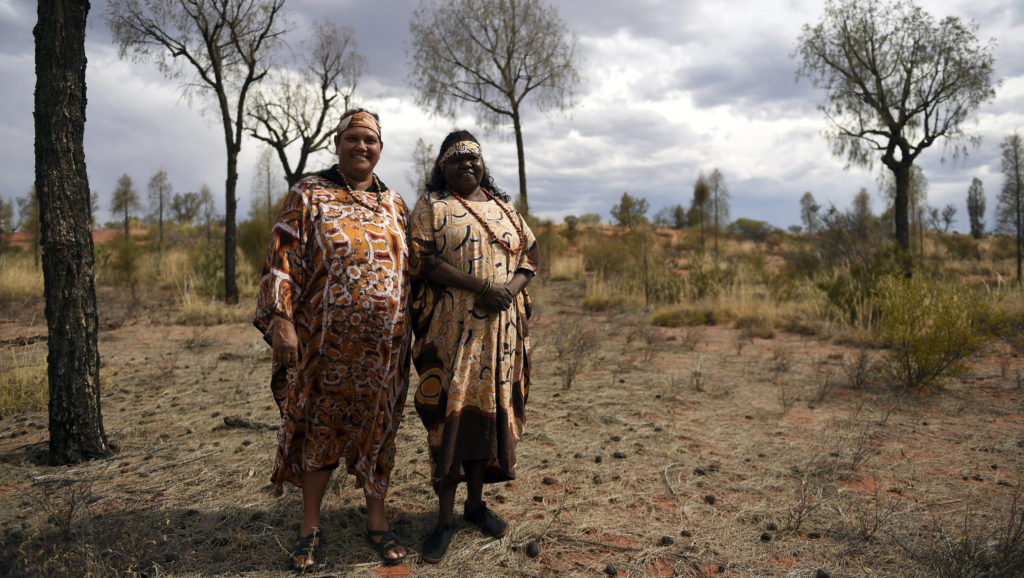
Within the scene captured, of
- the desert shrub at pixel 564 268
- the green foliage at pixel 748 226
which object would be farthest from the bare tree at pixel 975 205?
the desert shrub at pixel 564 268

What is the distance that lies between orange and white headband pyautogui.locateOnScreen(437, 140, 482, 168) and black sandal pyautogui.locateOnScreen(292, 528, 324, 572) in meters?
1.77

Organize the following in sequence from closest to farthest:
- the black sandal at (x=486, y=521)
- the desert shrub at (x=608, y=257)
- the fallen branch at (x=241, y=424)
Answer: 1. the black sandal at (x=486, y=521)
2. the fallen branch at (x=241, y=424)
3. the desert shrub at (x=608, y=257)

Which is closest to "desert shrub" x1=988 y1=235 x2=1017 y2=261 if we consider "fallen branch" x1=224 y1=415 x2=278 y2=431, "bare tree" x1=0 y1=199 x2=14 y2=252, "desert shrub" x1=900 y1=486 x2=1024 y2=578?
"desert shrub" x1=900 y1=486 x2=1024 y2=578

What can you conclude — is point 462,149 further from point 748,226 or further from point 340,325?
point 748,226

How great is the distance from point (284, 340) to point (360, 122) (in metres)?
1.01

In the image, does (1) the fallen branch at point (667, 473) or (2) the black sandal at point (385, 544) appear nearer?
(2) the black sandal at point (385, 544)

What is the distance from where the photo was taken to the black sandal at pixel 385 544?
2502 mm

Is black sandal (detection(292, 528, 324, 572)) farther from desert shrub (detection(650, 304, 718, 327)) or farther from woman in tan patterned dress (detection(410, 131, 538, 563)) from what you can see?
desert shrub (detection(650, 304, 718, 327))

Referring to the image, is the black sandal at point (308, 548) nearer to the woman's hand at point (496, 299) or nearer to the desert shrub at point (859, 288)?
the woman's hand at point (496, 299)

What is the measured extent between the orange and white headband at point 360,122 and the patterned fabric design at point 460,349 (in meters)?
0.40

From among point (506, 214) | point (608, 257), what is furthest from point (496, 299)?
point (608, 257)

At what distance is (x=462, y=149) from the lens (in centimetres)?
262

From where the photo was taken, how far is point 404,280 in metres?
2.49

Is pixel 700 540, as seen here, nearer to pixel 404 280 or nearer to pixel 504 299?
pixel 504 299
